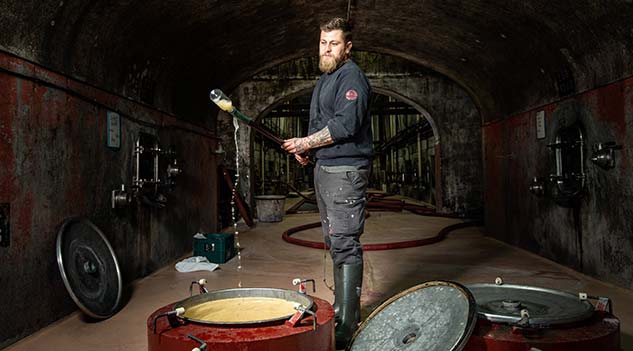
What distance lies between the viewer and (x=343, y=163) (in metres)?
2.50

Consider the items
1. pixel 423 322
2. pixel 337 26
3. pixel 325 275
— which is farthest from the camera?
pixel 325 275

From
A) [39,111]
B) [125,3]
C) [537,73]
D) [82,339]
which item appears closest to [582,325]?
[82,339]

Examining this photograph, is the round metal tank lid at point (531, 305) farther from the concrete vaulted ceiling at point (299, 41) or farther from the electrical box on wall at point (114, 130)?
the electrical box on wall at point (114, 130)

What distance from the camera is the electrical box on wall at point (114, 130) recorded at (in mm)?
3826

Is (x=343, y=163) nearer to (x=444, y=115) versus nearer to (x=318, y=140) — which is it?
(x=318, y=140)

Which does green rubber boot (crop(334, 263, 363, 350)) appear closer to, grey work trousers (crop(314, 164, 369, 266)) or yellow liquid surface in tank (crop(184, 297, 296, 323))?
grey work trousers (crop(314, 164, 369, 266))

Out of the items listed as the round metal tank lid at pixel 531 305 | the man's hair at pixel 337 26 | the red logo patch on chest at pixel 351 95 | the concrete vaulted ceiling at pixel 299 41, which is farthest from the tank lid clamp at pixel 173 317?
the concrete vaulted ceiling at pixel 299 41

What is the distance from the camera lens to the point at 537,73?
495cm

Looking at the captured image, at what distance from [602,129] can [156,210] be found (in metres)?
4.34

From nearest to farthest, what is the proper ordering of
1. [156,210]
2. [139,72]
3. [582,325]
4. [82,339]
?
[582,325], [82,339], [139,72], [156,210]

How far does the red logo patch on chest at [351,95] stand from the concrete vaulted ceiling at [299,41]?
6.46 feet

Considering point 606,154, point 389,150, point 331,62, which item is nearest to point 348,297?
point 331,62

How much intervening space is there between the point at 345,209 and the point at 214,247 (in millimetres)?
3004

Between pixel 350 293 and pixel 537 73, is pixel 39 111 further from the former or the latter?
pixel 537 73
